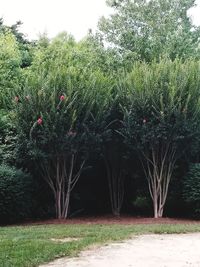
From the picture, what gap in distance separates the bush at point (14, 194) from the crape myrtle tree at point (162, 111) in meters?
2.98

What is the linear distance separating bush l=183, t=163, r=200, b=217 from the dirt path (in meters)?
3.98

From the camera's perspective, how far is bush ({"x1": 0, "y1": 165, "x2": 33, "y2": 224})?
1257cm

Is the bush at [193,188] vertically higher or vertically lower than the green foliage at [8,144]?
lower

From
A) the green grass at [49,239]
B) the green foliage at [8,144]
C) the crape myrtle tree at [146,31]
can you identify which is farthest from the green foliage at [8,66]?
the green grass at [49,239]

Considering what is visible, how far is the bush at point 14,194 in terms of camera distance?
1257 centimetres

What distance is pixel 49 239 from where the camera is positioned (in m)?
9.27

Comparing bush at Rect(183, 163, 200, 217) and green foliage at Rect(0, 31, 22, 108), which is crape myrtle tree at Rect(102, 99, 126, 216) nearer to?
bush at Rect(183, 163, 200, 217)

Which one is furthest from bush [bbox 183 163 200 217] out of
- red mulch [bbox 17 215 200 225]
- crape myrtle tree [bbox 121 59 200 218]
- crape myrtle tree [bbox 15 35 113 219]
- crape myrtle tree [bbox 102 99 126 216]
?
crape myrtle tree [bbox 15 35 113 219]

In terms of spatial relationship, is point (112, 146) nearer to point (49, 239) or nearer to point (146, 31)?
point (49, 239)

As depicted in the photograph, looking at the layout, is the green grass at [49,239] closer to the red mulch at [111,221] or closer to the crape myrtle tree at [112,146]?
the red mulch at [111,221]

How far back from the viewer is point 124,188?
51.6ft

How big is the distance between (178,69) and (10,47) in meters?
10.0

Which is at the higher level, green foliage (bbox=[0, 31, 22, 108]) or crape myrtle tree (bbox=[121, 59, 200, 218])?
green foliage (bbox=[0, 31, 22, 108])

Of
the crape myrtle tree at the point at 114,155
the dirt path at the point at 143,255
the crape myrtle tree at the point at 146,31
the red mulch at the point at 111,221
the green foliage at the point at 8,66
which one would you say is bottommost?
the dirt path at the point at 143,255
